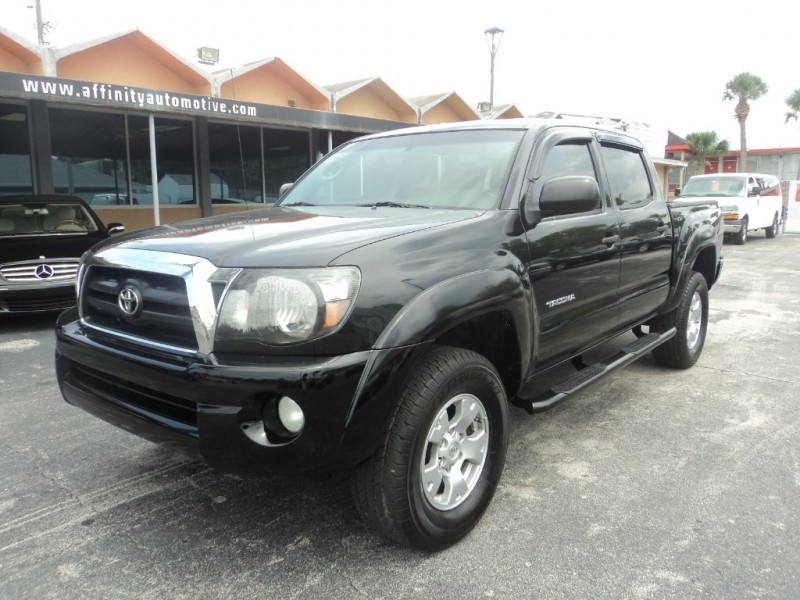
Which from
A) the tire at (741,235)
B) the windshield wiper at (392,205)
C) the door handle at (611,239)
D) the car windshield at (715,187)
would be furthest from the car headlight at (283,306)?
the tire at (741,235)

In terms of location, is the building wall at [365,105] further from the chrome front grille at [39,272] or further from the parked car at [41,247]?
the chrome front grille at [39,272]

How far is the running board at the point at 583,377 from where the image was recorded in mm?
3223

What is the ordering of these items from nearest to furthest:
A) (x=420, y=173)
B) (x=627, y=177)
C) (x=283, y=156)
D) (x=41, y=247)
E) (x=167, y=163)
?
(x=420, y=173) → (x=627, y=177) → (x=41, y=247) → (x=167, y=163) → (x=283, y=156)

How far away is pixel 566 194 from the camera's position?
9.98 feet

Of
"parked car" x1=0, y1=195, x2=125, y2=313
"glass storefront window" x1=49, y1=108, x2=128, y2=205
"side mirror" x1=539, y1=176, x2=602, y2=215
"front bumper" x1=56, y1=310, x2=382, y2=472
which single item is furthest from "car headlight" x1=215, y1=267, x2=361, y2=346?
"glass storefront window" x1=49, y1=108, x2=128, y2=205

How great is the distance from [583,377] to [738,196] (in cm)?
1747

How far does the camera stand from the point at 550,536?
2.72 meters

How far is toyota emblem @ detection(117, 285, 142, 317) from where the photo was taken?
8.12 ft

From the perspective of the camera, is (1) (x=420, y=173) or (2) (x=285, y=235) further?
(1) (x=420, y=173)

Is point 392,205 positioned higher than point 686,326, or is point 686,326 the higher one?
point 392,205

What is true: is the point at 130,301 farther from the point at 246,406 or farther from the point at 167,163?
the point at 167,163

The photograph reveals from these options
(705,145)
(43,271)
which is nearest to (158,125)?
(43,271)

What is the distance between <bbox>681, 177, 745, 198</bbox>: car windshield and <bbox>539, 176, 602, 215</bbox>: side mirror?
1714cm

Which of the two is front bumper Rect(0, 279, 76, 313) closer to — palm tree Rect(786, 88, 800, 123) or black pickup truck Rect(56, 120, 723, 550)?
black pickup truck Rect(56, 120, 723, 550)
